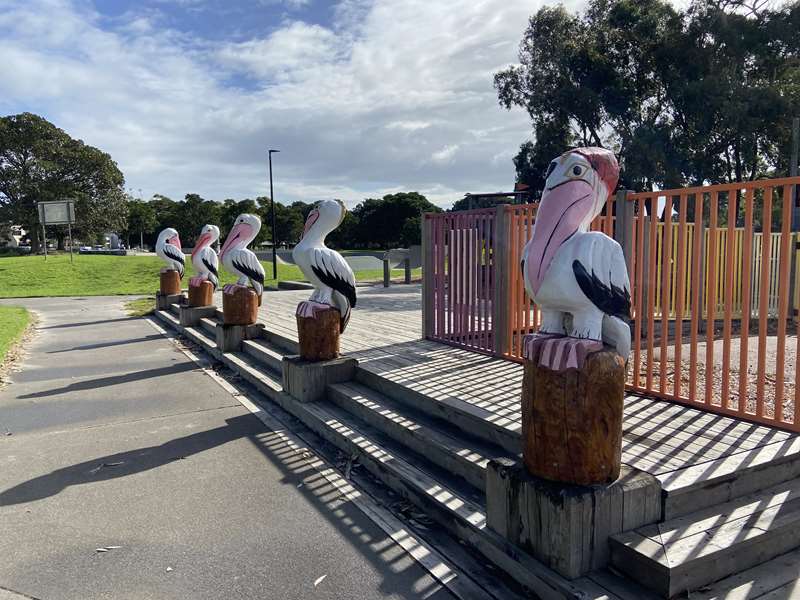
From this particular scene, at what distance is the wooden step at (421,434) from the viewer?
12.0 ft

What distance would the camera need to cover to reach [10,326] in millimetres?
11109

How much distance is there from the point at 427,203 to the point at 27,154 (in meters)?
39.8

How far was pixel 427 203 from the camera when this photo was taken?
63969 mm

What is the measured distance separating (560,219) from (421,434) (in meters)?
2.10

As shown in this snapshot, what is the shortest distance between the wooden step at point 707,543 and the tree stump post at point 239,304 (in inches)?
263

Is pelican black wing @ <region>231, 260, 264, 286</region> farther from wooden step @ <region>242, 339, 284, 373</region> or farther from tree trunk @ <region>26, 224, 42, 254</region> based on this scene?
tree trunk @ <region>26, 224, 42, 254</region>

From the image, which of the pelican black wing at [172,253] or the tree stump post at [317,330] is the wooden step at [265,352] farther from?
the pelican black wing at [172,253]

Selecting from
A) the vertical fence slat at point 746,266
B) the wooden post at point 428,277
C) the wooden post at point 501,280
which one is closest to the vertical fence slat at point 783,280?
the vertical fence slat at point 746,266

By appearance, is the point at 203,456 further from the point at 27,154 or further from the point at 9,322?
the point at 27,154

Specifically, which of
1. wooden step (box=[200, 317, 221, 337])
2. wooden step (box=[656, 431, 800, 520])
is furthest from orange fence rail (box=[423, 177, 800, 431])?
wooden step (box=[200, 317, 221, 337])

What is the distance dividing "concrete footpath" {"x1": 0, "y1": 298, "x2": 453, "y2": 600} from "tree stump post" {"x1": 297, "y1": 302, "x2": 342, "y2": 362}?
3.02ft

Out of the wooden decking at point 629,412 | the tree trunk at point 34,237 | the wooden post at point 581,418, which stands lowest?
the wooden decking at point 629,412

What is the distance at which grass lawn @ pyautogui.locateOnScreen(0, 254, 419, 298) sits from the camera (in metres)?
20.3

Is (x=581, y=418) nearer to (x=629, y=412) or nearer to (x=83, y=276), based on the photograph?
(x=629, y=412)
